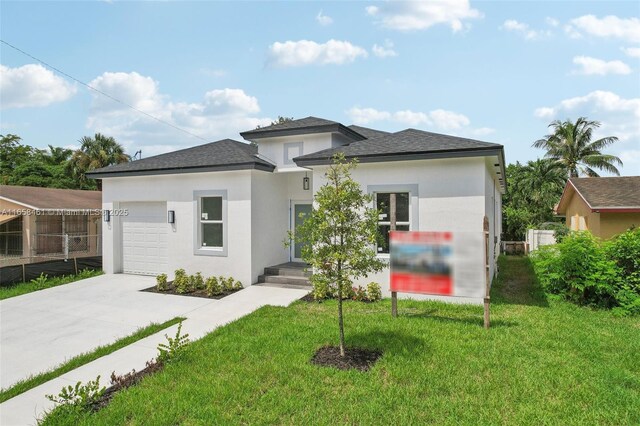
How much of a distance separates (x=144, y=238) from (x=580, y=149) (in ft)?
106

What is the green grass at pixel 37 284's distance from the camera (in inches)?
398

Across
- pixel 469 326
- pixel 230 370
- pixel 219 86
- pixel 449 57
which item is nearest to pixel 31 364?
pixel 230 370

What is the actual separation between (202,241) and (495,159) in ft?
27.5

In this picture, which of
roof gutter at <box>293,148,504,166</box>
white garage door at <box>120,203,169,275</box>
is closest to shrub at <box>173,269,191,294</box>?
white garage door at <box>120,203,169,275</box>

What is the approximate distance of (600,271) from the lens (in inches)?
305

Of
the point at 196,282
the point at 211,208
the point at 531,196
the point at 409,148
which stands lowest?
the point at 196,282

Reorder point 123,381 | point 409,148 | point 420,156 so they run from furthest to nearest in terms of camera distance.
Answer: point 409,148 < point 420,156 < point 123,381

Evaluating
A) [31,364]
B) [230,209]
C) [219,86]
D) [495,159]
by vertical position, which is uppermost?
[219,86]

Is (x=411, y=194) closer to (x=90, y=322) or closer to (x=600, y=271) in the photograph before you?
(x=600, y=271)

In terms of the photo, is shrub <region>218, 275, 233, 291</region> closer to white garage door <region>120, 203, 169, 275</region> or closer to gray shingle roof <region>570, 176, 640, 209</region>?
white garage door <region>120, 203, 169, 275</region>

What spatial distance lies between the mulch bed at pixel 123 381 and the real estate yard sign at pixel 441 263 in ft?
14.0

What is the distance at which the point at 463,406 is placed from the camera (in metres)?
3.91

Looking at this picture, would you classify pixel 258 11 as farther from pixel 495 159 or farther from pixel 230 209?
pixel 495 159

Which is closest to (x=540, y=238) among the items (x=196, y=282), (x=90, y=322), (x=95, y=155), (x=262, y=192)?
(x=262, y=192)
